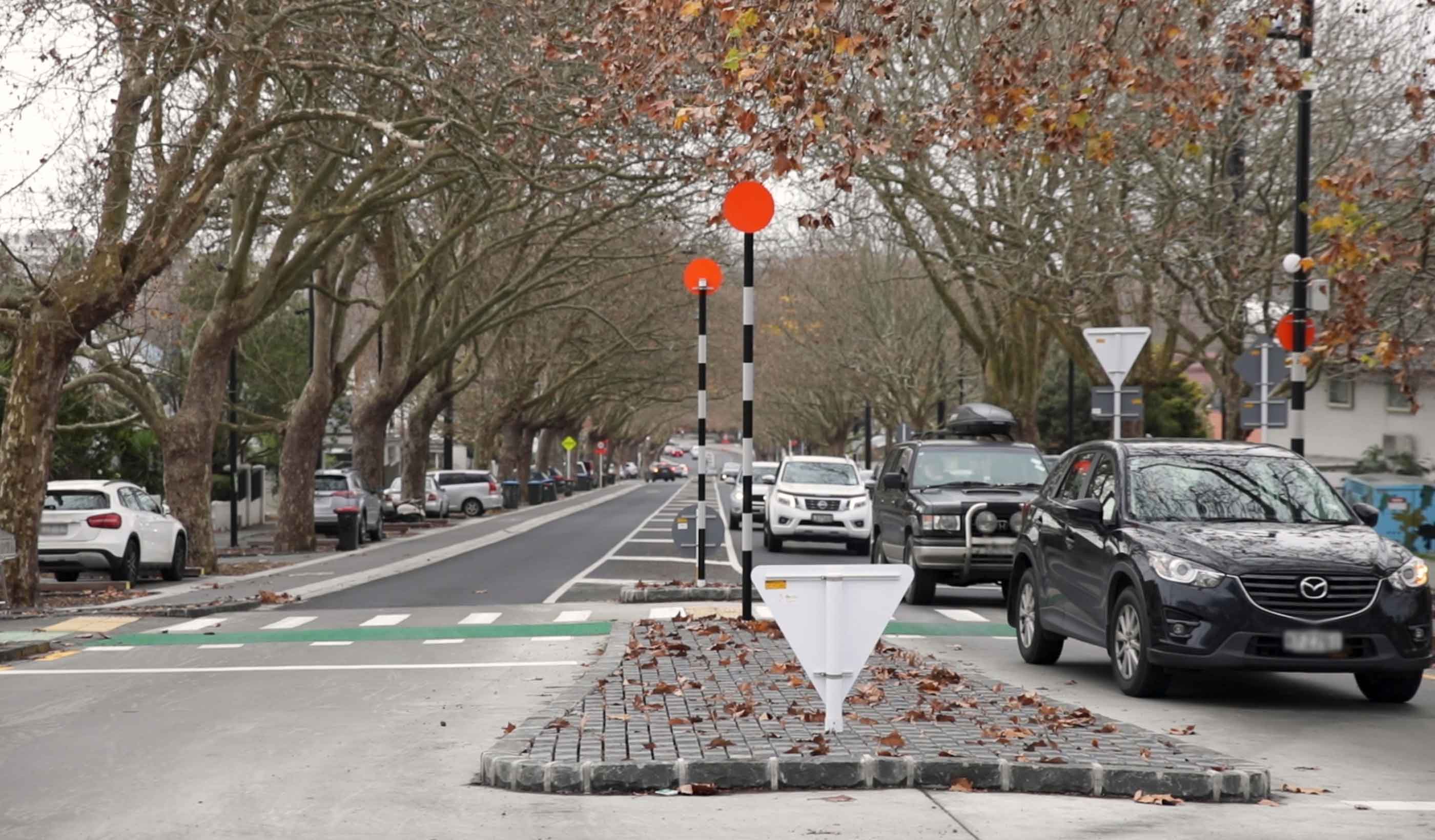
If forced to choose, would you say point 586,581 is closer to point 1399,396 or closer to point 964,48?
point 964,48

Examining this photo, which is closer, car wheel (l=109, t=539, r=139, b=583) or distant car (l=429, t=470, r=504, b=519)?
car wheel (l=109, t=539, r=139, b=583)

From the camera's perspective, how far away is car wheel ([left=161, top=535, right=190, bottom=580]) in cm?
2625

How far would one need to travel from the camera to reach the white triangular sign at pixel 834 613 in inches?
337

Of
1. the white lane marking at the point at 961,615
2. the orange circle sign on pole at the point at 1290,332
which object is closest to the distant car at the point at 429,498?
the white lane marking at the point at 961,615

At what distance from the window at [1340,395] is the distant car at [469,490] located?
28052 mm

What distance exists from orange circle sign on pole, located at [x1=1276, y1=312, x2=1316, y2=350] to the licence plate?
9452mm

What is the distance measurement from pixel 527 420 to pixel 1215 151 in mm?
46500

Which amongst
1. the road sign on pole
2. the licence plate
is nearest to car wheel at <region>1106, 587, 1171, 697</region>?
the licence plate

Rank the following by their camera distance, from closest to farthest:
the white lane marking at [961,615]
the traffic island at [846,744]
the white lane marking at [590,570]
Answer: the traffic island at [846,744], the white lane marking at [961,615], the white lane marking at [590,570]

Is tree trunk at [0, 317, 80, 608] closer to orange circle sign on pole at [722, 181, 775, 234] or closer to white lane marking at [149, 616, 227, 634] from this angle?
white lane marking at [149, 616, 227, 634]

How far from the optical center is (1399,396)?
4934cm

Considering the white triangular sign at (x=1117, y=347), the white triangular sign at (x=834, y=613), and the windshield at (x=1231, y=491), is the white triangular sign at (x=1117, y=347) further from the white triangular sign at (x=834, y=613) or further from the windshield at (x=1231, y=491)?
the white triangular sign at (x=834, y=613)

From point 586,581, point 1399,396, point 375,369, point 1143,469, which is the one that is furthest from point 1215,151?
point 375,369

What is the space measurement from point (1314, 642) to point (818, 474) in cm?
2203
